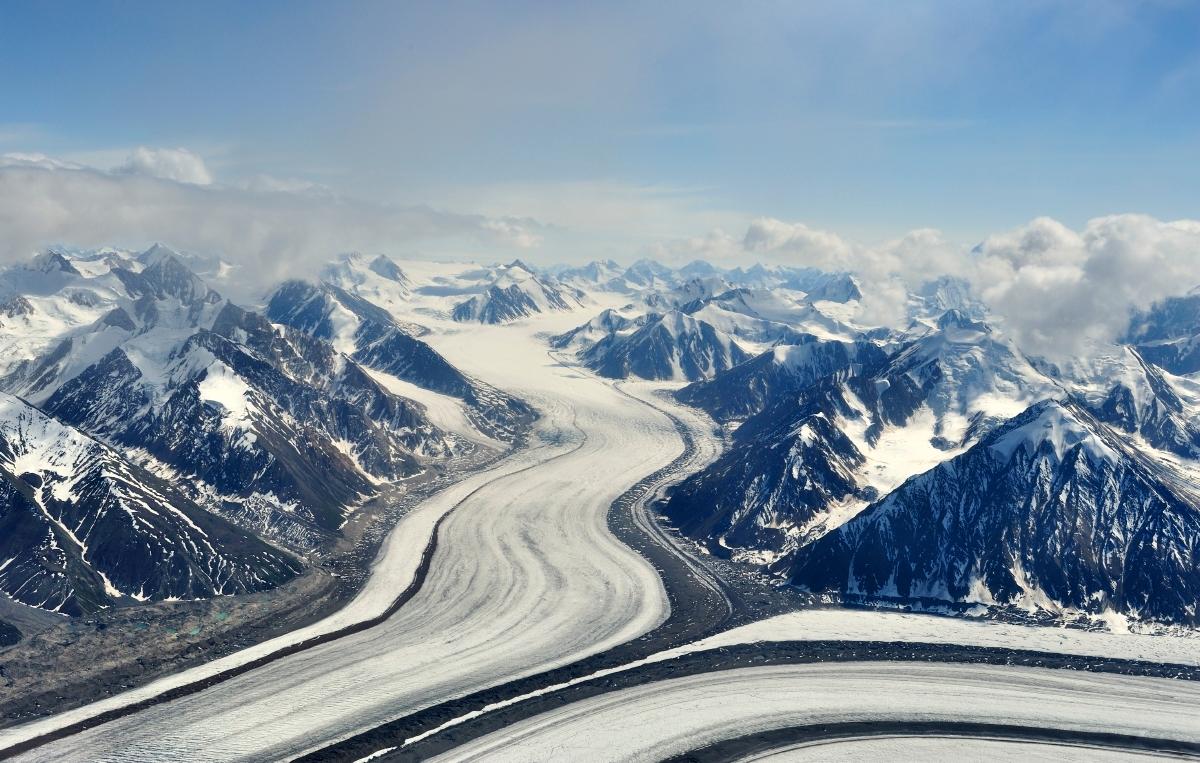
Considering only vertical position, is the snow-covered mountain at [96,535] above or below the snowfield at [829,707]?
above

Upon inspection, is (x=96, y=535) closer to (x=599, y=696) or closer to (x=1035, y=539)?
(x=599, y=696)

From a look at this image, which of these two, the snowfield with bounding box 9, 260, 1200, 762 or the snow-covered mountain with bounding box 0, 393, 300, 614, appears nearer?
the snowfield with bounding box 9, 260, 1200, 762

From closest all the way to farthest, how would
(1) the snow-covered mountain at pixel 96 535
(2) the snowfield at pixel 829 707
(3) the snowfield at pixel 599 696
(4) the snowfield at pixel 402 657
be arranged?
1. (4) the snowfield at pixel 402 657
2. (3) the snowfield at pixel 599 696
3. (2) the snowfield at pixel 829 707
4. (1) the snow-covered mountain at pixel 96 535

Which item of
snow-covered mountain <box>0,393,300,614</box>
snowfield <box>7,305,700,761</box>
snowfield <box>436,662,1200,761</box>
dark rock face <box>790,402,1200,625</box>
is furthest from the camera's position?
dark rock face <box>790,402,1200,625</box>

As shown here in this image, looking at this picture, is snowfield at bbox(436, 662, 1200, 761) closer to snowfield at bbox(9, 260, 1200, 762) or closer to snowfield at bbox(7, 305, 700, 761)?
snowfield at bbox(9, 260, 1200, 762)

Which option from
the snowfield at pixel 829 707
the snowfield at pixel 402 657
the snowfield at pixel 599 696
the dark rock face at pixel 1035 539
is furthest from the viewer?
the dark rock face at pixel 1035 539

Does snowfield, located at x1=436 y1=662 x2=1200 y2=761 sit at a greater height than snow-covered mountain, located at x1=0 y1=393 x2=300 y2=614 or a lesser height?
lesser

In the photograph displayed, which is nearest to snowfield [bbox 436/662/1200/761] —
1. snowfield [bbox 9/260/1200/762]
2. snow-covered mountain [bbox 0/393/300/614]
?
snowfield [bbox 9/260/1200/762]

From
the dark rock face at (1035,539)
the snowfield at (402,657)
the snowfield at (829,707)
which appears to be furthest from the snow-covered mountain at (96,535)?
the dark rock face at (1035,539)

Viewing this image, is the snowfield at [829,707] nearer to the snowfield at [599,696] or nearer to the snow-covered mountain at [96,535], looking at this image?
the snowfield at [599,696]
